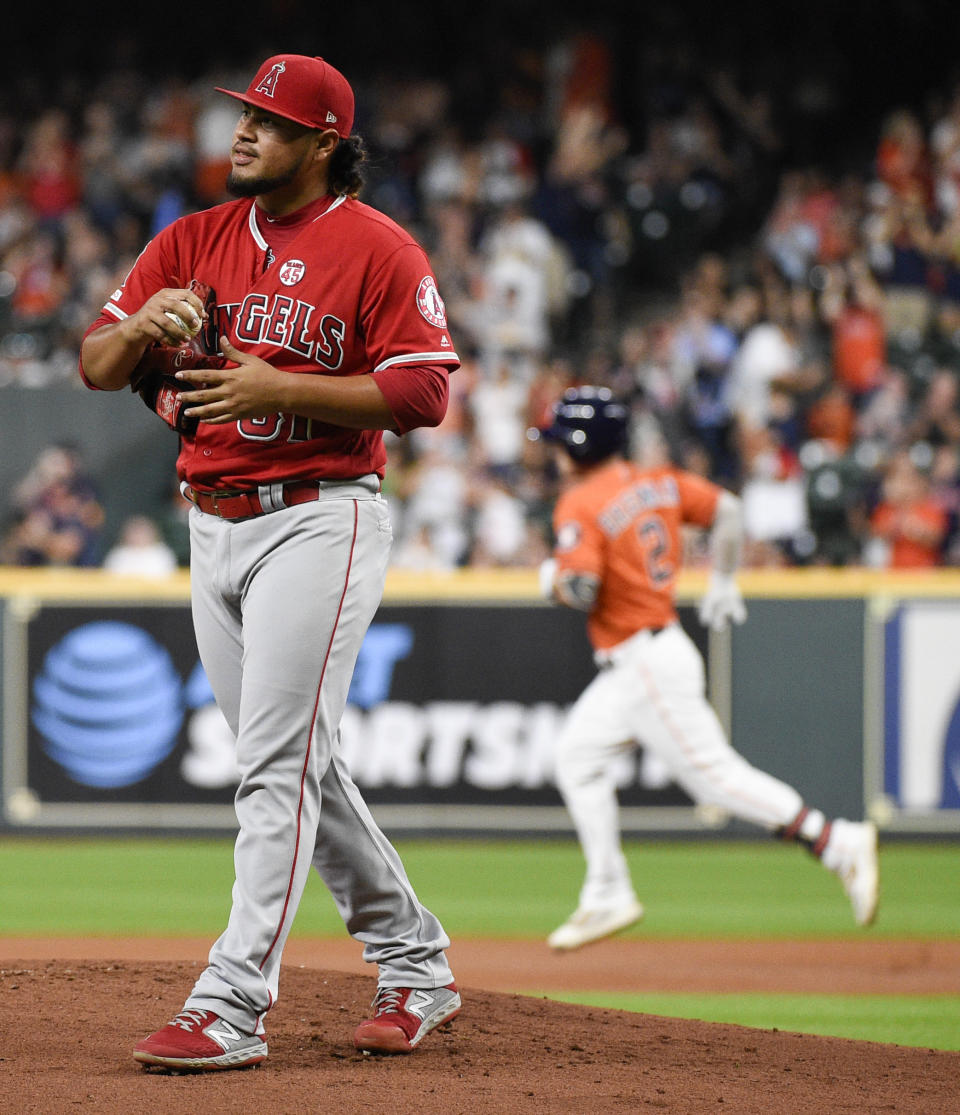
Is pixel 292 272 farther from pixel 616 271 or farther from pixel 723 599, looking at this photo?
pixel 616 271

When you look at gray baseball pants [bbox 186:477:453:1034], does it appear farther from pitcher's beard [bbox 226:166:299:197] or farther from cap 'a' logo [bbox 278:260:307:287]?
pitcher's beard [bbox 226:166:299:197]

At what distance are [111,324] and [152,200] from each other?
36.7 feet

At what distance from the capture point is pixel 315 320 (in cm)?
368

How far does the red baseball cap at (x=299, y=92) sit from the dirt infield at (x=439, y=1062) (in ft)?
6.60

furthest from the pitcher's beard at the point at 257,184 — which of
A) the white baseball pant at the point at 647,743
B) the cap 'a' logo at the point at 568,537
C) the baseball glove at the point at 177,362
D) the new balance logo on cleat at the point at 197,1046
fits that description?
the white baseball pant at the point at 647,743

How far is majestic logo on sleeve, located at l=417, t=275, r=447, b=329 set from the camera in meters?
3.71

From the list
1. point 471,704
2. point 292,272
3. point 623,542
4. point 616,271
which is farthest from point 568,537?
point 616,271

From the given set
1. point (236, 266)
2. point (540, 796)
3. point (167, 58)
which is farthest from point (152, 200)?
point (236, 266)

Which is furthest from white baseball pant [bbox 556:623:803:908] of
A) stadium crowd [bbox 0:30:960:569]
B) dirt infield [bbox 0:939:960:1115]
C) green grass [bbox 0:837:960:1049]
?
stadium crowd [bbox 0:30:960:569]

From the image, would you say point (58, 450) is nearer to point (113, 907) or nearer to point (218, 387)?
point (113, 907)

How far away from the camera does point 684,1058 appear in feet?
13.1

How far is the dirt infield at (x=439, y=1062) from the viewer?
3379mm

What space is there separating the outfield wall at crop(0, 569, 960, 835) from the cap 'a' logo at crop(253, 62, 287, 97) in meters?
5.93

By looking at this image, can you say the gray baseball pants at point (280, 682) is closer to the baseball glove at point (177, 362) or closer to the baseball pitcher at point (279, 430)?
the baseball pitcher at point (279, 430)
